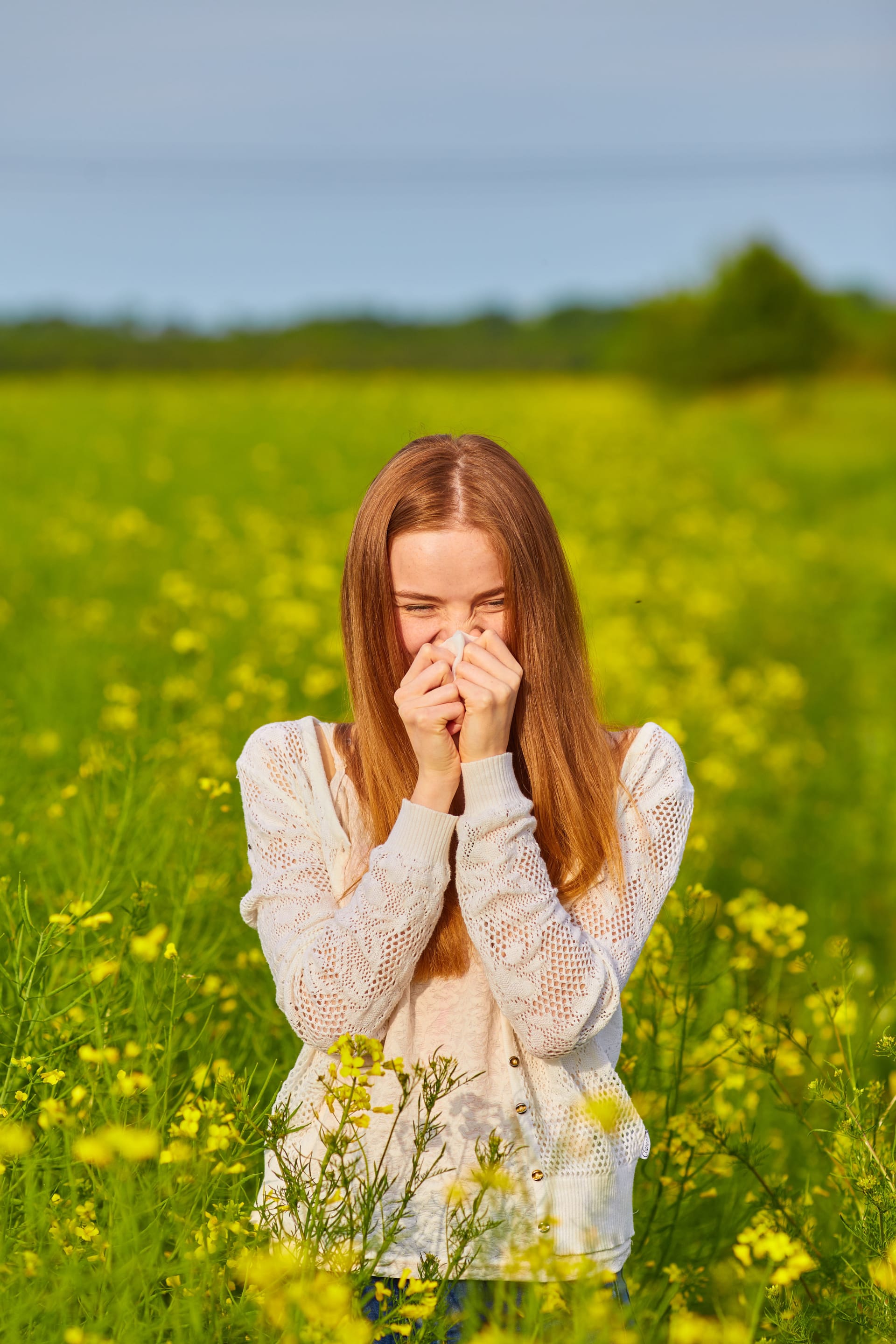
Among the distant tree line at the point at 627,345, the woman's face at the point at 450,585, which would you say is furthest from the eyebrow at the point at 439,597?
the distant tree line at the point at 627,345

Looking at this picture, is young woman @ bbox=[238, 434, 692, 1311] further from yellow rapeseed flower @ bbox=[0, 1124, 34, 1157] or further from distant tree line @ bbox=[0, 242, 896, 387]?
distant tree line @ bbox=[0, 242, 896, 387]

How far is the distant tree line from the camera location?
37.3 m

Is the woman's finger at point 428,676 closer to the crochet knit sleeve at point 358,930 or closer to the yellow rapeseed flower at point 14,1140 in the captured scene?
the crochet knit sleeve at point 358,930

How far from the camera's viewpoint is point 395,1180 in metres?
1.56

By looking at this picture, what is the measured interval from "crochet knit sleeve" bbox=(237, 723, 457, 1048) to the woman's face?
0.26 meters

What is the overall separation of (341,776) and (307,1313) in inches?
31.2

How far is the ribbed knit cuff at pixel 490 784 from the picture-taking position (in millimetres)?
→ 1694

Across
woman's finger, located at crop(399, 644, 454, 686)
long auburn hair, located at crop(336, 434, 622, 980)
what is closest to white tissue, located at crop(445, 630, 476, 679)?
woman's finger, located at crop(399, 644, 454, 686)

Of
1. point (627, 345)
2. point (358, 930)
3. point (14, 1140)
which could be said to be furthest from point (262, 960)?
point (627, 345)

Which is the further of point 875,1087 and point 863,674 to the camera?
point 863,674

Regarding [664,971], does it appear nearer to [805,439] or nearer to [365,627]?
[365,627]

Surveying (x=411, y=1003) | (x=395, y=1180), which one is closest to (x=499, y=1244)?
(x=395, y=1180)

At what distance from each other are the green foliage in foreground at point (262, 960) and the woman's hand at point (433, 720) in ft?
1.23

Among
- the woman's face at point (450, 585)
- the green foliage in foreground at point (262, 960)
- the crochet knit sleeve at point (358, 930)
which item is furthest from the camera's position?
the woman's face at point (450, 585)
